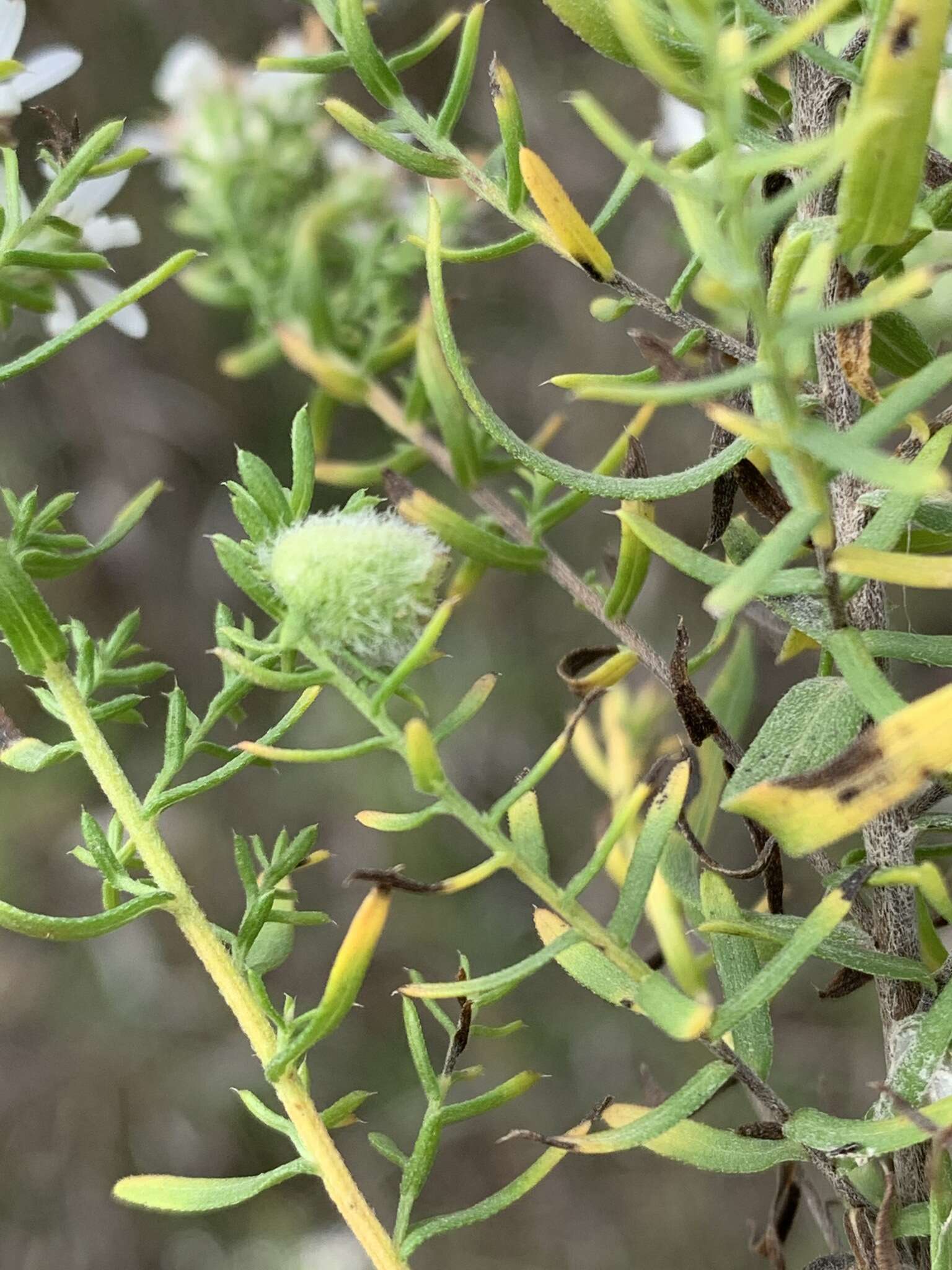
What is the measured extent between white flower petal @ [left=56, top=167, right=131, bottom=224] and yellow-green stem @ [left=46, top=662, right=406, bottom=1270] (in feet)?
0.72

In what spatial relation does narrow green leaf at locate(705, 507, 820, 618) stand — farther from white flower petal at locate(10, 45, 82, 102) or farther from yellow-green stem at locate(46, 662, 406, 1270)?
white flower petal at locate(10, 45, 82, 102)

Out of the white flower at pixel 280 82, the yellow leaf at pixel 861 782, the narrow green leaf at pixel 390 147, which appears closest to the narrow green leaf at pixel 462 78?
the narrow green leaf at pixel 390 147

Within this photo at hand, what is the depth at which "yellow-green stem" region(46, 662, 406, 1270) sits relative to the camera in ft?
1.07

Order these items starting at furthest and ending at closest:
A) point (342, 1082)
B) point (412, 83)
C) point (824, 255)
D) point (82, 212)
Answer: point (412, 83), point (342, 1082), point (82, 212), point (824, 255)

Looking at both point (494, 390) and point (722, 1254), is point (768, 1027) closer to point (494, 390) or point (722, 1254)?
point (494, 390)

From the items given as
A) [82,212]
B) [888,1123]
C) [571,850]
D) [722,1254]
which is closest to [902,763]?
[888,1123]

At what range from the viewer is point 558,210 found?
28 cm

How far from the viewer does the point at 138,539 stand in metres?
1.58

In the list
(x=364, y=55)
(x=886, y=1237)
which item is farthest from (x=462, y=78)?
(x=886, y=1237)

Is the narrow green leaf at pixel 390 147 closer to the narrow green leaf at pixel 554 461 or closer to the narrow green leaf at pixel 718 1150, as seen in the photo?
the narrow green leaf at pixel 554 461

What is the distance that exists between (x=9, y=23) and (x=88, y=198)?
3.1 inches

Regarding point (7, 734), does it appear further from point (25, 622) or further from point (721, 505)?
point (721, 505)

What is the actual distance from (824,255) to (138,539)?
4.76 feet

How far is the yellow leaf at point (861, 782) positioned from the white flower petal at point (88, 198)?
353 millimetres
